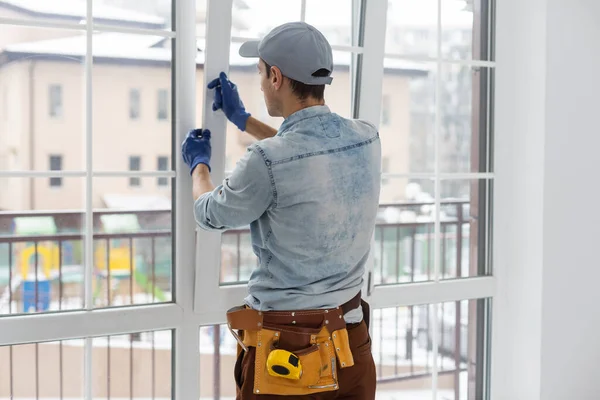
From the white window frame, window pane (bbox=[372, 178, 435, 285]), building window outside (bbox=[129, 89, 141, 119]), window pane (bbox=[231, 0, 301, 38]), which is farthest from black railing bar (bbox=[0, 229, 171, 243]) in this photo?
window pane (bbox=[372, 178, 435, 285])

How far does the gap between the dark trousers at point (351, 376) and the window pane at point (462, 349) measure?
1230mm

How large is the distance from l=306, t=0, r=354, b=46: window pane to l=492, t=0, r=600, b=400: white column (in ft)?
2.53

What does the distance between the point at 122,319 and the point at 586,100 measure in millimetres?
2140

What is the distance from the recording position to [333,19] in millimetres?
2518

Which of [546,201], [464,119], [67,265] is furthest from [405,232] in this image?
[67,265]

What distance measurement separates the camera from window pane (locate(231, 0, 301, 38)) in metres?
2.30

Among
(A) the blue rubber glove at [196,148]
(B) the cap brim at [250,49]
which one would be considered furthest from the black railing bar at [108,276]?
(B) the cap brim at [250,49]

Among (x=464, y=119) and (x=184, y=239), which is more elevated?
(x=464, y=119)

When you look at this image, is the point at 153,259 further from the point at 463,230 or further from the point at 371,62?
the point at 463,230

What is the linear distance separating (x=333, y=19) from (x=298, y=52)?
84cm

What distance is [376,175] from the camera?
187 cm

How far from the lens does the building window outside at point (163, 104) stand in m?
2.33

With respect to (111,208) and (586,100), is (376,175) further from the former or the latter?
(586,100)

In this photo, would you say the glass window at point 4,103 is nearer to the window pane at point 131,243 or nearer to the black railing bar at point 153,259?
the window pane at point 131,243
